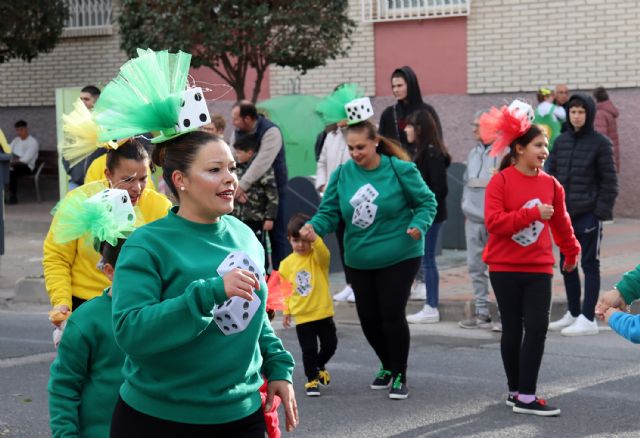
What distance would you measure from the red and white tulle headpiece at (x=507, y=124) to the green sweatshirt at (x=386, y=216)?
0.58 metres

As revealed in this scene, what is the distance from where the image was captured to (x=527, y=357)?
7062mm

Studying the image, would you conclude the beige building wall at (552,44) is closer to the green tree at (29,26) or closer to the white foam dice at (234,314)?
the green tree at (29,26)

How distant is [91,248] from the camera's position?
5.43 m

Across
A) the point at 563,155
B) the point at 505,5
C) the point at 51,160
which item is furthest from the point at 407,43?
the point at 563,155

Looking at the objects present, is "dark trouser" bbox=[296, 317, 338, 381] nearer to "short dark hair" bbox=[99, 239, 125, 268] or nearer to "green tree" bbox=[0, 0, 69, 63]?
"short dark hair" bbox=[99, 239, 125, 268]

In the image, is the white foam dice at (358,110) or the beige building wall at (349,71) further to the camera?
the beige building wall at (349,71)

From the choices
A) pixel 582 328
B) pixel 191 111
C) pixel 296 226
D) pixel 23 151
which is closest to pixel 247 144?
pixel 296 226

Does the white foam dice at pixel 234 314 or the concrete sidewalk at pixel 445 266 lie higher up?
the white foam dice at pixel 234 314

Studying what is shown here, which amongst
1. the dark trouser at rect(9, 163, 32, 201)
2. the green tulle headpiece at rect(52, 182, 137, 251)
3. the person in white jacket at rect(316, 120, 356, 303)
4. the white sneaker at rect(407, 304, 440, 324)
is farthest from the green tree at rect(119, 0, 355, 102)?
the green tulle headpiece at rect(52, 182, 137, 251)

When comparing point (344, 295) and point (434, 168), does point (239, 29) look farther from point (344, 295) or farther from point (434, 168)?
point (434, 168)

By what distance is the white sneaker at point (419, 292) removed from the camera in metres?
11.1

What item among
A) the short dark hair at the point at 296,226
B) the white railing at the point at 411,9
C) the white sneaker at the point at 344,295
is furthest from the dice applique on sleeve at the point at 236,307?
the white railing at the point at 411,9

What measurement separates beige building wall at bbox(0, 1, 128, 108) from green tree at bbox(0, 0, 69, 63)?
4.70ft

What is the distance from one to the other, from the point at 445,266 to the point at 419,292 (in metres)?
2.02
